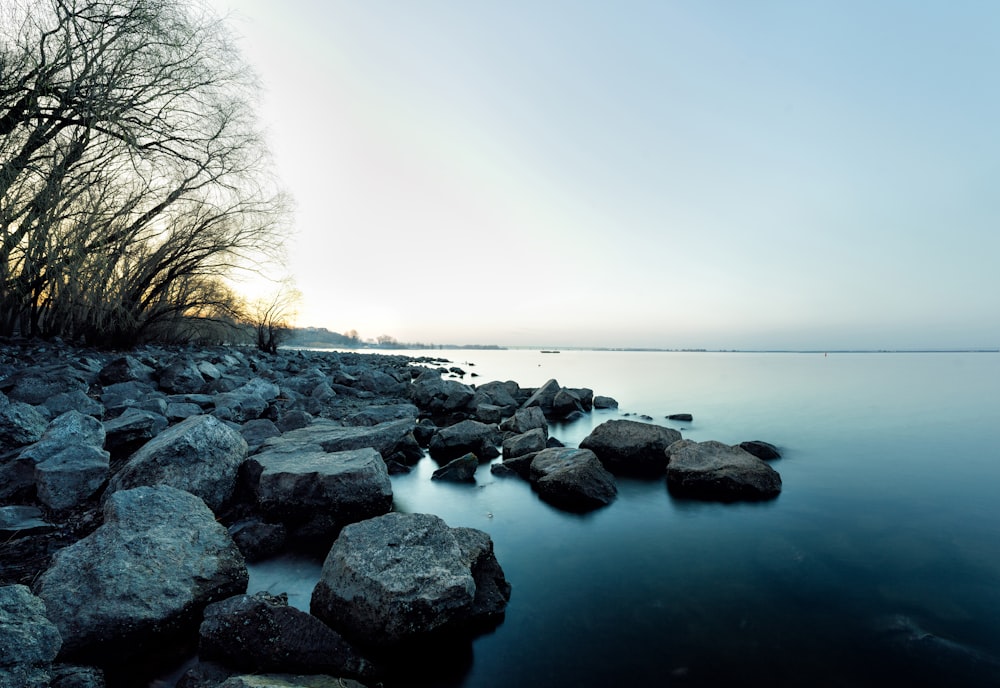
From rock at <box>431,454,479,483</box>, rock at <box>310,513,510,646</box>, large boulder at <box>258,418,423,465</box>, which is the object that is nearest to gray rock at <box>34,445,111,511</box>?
large boulder at <box>258,418,423,465</box>

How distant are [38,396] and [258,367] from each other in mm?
12791

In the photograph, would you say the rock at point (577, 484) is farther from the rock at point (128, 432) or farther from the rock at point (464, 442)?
the rock at point (128, 432)

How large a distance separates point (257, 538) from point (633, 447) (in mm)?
6492

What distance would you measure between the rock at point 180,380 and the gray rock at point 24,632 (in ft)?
32.5

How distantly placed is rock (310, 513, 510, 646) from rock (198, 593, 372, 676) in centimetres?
31

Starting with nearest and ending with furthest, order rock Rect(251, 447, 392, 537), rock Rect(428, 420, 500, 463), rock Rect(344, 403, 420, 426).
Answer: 1. rock Rect(251, 447, 392, 537)
2. rock Rect(428, 420, 500, 463)
3. rock Rect(344, 403, 420, 426)

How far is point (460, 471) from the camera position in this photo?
765cm

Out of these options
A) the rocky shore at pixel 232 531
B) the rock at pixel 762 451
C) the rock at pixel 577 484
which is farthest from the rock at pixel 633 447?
the rock at pixel 762 451

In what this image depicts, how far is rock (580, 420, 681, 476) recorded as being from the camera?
8.45 metres

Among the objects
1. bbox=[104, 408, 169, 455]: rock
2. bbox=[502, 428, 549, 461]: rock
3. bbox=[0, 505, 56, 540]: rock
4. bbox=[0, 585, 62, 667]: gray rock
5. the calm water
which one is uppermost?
bbox=[104, 408, 169, 455]: rock

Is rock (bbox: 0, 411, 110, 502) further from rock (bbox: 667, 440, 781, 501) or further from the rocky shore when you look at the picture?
rock (bbox: 667, 440, 781, 501)

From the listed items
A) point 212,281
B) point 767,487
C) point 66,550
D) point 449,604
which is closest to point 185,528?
point 66,550

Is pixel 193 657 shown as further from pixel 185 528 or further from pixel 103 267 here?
pixel 103 267

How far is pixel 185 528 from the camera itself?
3.53 metres
